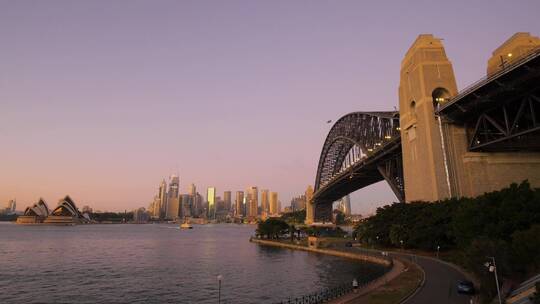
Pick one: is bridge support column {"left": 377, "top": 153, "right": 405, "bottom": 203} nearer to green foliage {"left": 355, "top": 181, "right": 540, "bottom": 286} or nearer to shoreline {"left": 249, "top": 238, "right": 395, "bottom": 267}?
green foliage {"left": 355, "top": 181, "right": 540, "bottom": 286}

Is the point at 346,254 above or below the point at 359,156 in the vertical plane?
below

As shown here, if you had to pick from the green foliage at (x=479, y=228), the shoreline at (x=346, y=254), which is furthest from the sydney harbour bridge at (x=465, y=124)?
the shoreline at (x=346, y=254)

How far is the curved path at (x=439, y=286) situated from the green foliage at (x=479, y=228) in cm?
234

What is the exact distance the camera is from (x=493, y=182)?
57.3m

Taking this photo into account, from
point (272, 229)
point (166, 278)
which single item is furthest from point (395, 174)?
point (166, 278)

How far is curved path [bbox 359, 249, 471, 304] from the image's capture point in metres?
27.4

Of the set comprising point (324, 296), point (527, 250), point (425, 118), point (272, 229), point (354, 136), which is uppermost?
point (354, 136)

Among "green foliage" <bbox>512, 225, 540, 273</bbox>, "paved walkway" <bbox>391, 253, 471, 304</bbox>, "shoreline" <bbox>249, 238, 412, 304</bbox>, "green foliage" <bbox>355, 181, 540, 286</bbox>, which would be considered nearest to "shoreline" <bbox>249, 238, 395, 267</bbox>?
"shoreline" <bbox>249, 238, 412, 304</bbox>

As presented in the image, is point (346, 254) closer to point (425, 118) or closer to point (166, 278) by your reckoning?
point (425, 118)

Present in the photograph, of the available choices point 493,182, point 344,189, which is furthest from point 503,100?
point 344,189

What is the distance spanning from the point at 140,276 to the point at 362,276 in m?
31.9

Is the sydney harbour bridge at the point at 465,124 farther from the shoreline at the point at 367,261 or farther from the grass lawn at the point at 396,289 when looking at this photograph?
the grass lawn at the point at 396,289

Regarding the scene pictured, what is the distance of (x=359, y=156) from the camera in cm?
13150

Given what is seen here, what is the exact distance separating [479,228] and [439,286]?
984 cm
